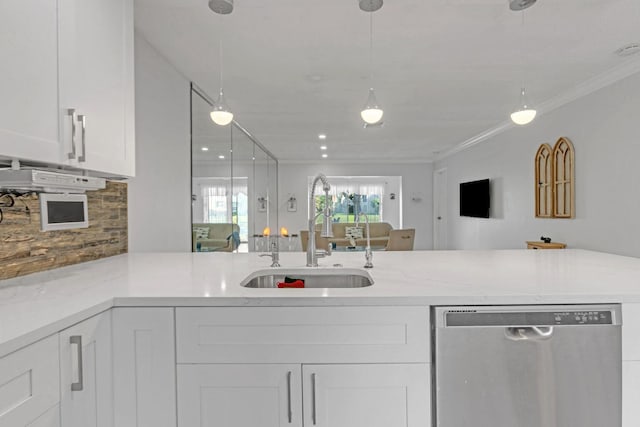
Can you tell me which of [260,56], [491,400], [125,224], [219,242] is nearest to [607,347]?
[491,400]

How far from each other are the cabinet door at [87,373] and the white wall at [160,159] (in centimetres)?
131

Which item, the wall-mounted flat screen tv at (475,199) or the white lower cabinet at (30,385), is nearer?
the white lower cabinet at (30,385)

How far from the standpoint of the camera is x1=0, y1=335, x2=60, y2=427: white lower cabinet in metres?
0.81

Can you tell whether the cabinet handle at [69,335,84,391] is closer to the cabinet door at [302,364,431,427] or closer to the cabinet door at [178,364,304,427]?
the cabinet door at [178,364,304,427]

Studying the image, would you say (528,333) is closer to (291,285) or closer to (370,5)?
(291,285)

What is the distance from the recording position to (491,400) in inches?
47.7

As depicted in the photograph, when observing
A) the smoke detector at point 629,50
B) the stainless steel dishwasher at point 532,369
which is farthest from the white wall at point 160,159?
the smoke detector at point 629,50

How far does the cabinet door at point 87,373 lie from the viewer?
100cm

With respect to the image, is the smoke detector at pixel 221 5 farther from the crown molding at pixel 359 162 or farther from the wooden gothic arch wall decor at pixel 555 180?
the crown molding at pixel 359 162

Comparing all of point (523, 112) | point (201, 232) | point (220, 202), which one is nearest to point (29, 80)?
point (201, 232)

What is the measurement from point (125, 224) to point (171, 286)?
1127 millimetres

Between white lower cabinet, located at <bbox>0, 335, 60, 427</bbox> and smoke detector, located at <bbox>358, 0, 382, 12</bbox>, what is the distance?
2138mm

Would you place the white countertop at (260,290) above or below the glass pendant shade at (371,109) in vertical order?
below

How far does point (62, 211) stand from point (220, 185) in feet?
8.42
